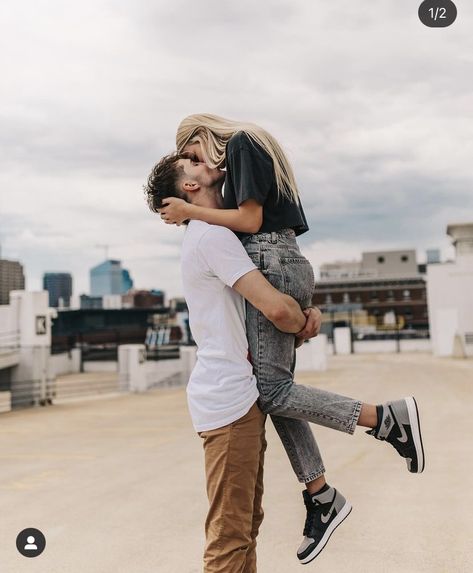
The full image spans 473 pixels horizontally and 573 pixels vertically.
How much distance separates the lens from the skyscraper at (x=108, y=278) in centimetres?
15625

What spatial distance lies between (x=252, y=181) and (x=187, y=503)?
3.27m

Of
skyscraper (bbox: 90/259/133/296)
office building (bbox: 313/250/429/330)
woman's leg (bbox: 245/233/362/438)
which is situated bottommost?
woman's leg (bbox: 245/233/362/438)

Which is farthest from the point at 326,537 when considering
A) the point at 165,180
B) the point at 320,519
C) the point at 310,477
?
the point at 165,180

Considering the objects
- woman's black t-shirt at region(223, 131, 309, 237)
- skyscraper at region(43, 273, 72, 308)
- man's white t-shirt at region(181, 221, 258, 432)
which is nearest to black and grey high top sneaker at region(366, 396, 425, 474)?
man's white t-shirt at region(181, 221, 258, 432)

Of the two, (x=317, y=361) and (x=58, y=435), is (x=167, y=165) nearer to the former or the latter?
(x=58, y=435)

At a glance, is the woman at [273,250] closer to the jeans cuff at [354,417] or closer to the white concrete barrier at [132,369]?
the jeans cuff at [354,417]

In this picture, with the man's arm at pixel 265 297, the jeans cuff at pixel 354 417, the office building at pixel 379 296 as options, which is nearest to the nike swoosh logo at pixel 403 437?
the jeans cuff at pixel 354 417

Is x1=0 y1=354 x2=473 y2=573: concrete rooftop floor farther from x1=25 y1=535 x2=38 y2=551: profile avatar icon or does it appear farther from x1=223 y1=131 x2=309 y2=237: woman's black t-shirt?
x1=223 y1=131 x2=309 y2=237: woman's black t-shirt

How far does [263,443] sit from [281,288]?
1.87 feet

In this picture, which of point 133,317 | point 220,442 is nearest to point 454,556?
point 220,442

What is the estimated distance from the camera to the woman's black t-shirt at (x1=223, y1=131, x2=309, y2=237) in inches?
78.5

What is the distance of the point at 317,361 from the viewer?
81.9 feet

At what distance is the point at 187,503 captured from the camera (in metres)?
4.60

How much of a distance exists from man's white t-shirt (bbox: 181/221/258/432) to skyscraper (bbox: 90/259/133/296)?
5761 inches
